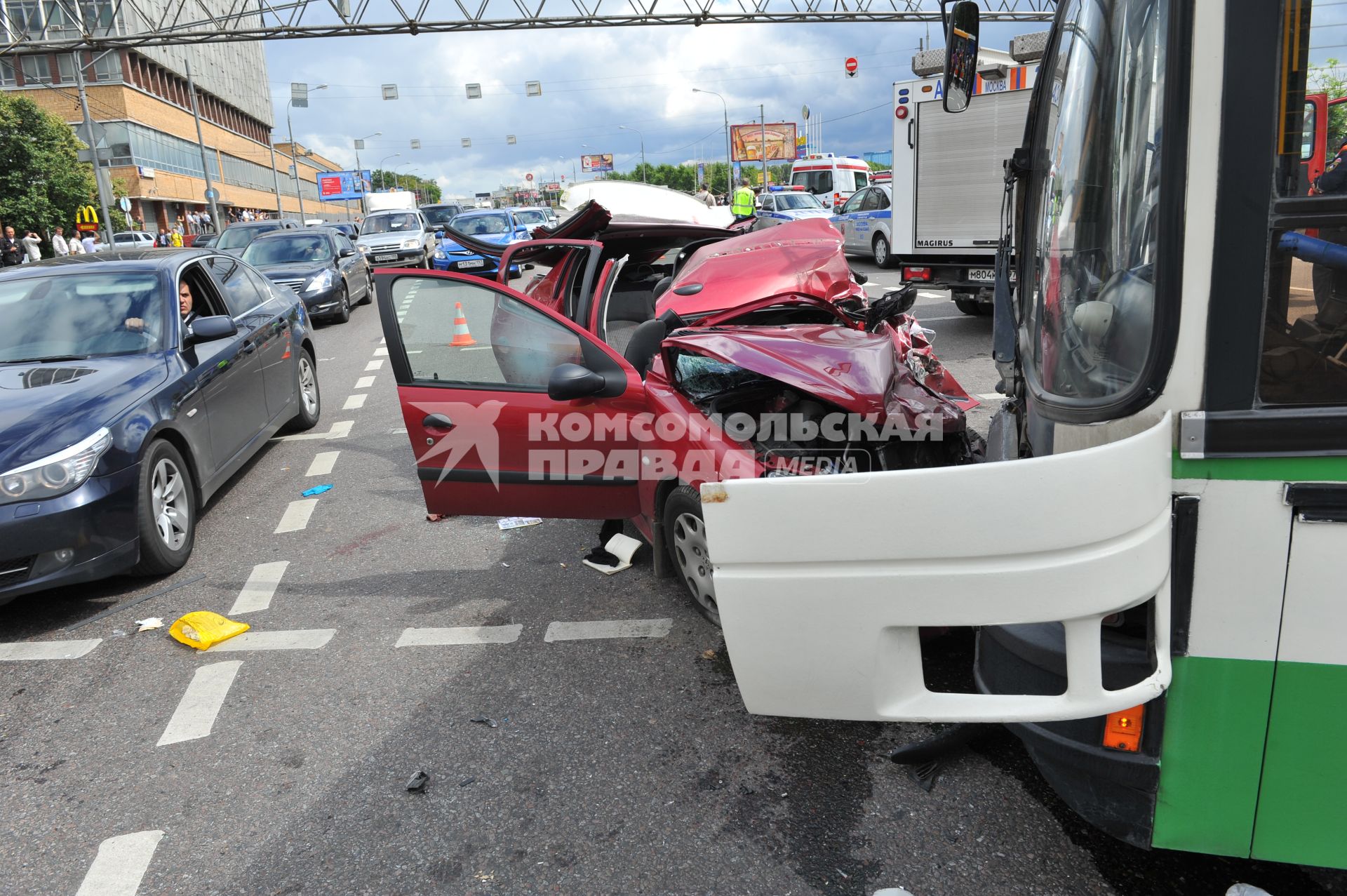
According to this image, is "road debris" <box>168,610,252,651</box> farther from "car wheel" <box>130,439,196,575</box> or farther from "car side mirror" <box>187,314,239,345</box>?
"car side mirror" <box>187,314,239,345</box>

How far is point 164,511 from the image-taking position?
4.84 meters

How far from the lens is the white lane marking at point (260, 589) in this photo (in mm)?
4512

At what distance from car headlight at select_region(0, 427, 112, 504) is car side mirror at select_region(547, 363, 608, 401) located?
230 cm

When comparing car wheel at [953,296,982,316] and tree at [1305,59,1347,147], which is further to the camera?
car wheel at [953,296,982,316]

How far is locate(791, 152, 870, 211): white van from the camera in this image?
31.6 meters

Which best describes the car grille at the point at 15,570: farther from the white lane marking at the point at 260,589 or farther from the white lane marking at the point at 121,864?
the white lane marking at the point at 121,864

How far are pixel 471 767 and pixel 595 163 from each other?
124 metres

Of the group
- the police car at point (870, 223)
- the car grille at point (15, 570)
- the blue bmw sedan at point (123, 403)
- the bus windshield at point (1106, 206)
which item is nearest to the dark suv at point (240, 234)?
the blue bmw sedan at point (123, 403)

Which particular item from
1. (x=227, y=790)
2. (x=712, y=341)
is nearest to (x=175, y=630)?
(x=227, y=790)

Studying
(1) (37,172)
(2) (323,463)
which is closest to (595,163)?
(1) (37,172)

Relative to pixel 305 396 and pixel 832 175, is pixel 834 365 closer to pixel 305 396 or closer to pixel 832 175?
pixel 305 396

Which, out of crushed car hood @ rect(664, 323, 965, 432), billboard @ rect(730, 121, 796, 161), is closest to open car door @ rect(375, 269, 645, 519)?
crushed car hood @ rect(664, 323, 965, 432)

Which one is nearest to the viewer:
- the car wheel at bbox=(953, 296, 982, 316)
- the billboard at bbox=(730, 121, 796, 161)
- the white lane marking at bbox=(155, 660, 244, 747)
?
the white lane marking at bbox=(155, 660, 244, 747)

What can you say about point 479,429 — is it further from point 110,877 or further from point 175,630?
point 110,877
